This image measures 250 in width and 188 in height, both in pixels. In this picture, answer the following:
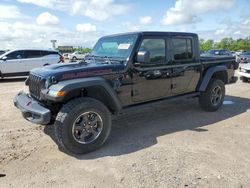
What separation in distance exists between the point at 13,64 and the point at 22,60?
0.49 m

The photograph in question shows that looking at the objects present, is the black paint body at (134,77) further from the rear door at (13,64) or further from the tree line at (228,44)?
the tree line at (228,44)

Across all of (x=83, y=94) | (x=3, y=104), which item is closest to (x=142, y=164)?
(x=83, y=94)

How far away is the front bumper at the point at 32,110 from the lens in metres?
4.14

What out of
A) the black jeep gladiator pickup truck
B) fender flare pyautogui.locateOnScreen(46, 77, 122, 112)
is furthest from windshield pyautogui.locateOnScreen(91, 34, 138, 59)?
fender flare pyautogui.locateOnScreen(46, 77, 122, 112)

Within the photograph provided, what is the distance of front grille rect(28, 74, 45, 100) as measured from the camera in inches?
177

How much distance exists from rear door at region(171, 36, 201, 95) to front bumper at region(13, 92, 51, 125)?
111 inches

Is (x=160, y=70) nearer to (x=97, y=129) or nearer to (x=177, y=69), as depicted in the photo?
(x=177, y=69)

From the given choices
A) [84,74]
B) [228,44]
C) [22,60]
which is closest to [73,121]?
[84,74]

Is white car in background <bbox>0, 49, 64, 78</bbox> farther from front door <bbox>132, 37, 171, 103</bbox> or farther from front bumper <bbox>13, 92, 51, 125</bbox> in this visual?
front door <bbox>132, 37, 171, 103</bbox>

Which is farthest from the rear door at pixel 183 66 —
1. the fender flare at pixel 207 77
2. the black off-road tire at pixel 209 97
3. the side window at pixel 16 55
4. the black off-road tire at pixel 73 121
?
the side window at pixel 16 55

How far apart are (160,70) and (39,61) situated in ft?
34.8

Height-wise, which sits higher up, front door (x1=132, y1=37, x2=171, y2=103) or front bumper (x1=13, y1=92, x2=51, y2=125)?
front door (x1=132, y1=37, x2=171, y2=103)

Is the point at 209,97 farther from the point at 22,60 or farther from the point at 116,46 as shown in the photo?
the point at 22,60

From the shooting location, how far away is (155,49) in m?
5.51
